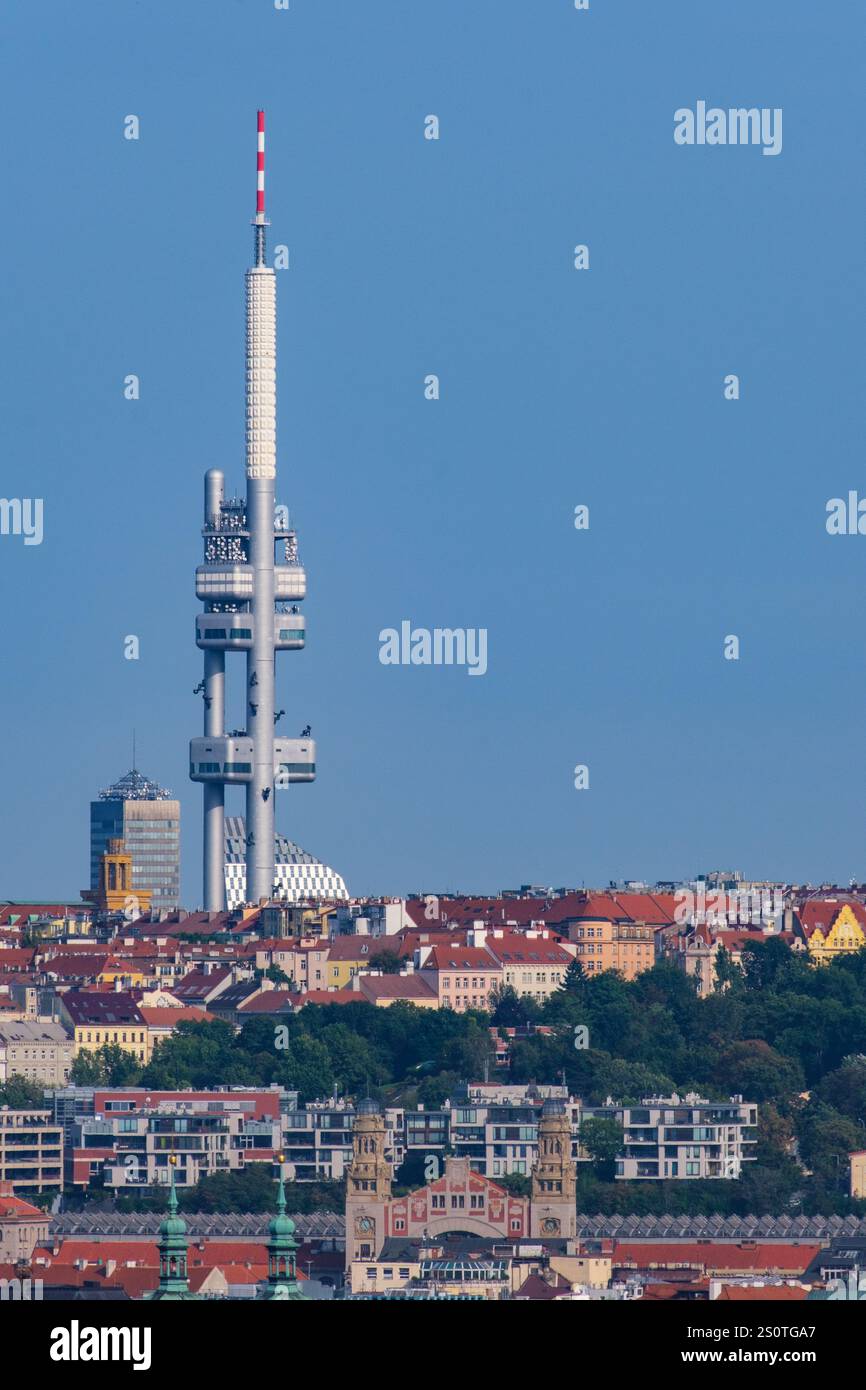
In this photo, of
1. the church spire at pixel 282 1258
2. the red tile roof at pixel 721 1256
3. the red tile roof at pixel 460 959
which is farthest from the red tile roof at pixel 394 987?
the church spire at pixel 282 1258

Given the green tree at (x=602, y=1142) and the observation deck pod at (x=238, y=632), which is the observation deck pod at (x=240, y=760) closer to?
the observation deck pod at (x=238, y=632)

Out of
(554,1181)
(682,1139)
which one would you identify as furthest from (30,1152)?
(682,1139)

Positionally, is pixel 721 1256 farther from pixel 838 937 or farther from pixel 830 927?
pixel 830 927

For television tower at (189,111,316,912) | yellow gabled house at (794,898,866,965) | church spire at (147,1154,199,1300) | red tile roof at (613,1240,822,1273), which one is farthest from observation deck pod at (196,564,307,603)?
church spire at (147,1154,199,1300)

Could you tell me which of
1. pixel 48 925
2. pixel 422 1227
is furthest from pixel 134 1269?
pixel 48 925

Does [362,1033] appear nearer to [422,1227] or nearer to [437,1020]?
[437,1020]

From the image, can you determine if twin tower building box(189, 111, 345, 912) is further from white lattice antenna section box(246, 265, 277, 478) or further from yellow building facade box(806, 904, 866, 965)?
yellow building facade box(806, 904, 866, 965)
